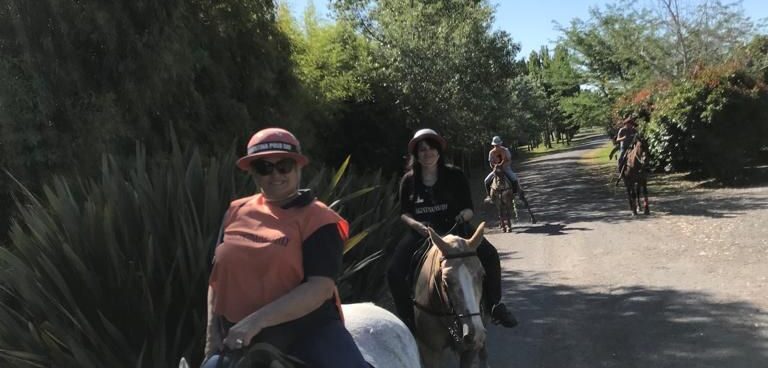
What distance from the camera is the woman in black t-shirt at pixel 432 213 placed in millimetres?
5031

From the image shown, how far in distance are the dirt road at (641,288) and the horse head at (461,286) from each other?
6.12 ft

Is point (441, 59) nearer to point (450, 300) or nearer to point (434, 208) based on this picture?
point (434, 208)

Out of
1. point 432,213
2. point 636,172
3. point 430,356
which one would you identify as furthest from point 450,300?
point 636,172

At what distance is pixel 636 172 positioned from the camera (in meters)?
14.7

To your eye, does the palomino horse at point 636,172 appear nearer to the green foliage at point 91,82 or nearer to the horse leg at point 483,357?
the green foliage at point 91,82

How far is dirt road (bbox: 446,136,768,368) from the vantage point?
5914mm

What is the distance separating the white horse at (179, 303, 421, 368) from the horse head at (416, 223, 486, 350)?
1.37ft

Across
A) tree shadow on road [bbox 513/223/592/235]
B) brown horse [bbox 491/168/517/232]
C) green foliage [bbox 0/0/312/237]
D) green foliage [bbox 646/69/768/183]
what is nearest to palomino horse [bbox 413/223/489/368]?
green foliage [bbox 0/0/312/237]

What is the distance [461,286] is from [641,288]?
16.8 ft

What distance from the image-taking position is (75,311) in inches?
152

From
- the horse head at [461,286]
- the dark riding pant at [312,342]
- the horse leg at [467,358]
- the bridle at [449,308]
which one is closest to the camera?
the dark riding pant at [312,342]

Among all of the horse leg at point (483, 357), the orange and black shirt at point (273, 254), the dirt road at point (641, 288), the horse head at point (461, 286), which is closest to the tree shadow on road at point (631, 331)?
the dirt road at point (641, 288)

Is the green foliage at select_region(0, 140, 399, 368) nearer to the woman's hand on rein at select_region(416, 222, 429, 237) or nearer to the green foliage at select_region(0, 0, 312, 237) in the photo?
the woman's hand on rein at select_region(416, 222, 429, 237)

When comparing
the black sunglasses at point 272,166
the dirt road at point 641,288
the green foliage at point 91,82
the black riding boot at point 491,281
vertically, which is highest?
the green foliage at point 91,82
